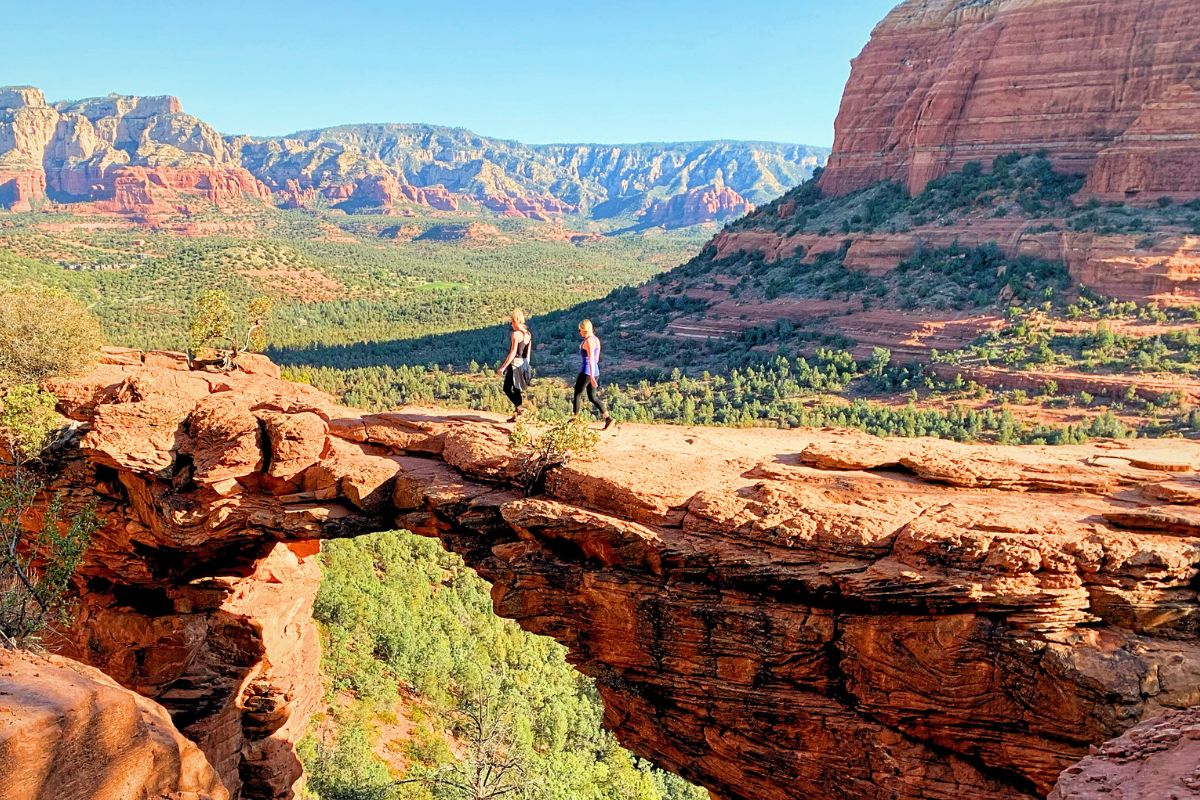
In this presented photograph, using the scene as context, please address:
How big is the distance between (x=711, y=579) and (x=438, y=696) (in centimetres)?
1472

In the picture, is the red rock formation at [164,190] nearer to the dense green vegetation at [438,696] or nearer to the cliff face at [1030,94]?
the cliff face at [1030,94]

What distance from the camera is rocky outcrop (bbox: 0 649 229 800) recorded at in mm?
8062

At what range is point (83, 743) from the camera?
856cm

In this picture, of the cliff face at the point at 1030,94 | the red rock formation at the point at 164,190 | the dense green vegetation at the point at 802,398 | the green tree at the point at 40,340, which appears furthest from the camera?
the red rock formation at the point at 164,190

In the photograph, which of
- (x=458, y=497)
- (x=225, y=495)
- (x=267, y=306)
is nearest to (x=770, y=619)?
(x=458, y=497)

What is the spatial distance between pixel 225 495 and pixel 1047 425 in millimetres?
33687

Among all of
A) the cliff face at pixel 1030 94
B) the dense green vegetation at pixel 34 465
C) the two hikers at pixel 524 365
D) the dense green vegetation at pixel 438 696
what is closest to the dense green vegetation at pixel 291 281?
the dense green vegetation at pixel 438 696

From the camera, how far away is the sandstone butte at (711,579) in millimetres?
9062

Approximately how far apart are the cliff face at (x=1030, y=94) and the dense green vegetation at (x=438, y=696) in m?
48.1

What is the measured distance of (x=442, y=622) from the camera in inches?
1101

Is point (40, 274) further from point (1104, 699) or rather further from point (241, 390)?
point (1104, 699)

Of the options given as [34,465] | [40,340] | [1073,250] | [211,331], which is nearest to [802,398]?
[1073,250]

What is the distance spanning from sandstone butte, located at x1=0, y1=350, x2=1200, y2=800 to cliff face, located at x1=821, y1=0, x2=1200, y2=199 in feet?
160

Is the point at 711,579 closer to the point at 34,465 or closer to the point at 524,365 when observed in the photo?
the point at 524,365
